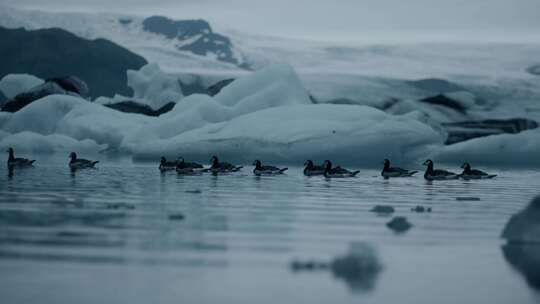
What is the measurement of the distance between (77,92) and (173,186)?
39564mm

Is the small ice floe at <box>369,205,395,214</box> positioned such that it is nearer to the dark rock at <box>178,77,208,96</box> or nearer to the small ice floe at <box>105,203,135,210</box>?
the small ice floe at <box>105,203,135,210</box>

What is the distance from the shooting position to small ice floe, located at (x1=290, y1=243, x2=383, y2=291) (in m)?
7.64

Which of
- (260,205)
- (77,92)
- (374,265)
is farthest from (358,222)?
(77,92)

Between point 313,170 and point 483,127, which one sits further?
point 483,127

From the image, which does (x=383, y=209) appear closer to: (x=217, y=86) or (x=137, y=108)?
(x=137, y=108)

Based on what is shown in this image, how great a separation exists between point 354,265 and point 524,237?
115 inches

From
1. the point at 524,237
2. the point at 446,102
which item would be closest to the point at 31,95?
the point at 446,102

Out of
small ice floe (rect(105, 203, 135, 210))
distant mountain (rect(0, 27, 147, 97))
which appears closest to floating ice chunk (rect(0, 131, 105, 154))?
small ice floe (rect(105, 203, 135, 210))

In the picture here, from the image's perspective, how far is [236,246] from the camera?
29.7 feet

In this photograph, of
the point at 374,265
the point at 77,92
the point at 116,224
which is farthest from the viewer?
the point at 77,92

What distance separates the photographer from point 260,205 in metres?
13.9

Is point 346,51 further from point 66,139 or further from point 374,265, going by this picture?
point 374,265

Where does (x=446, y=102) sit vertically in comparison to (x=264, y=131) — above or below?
above

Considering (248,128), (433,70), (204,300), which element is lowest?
(204,300)
